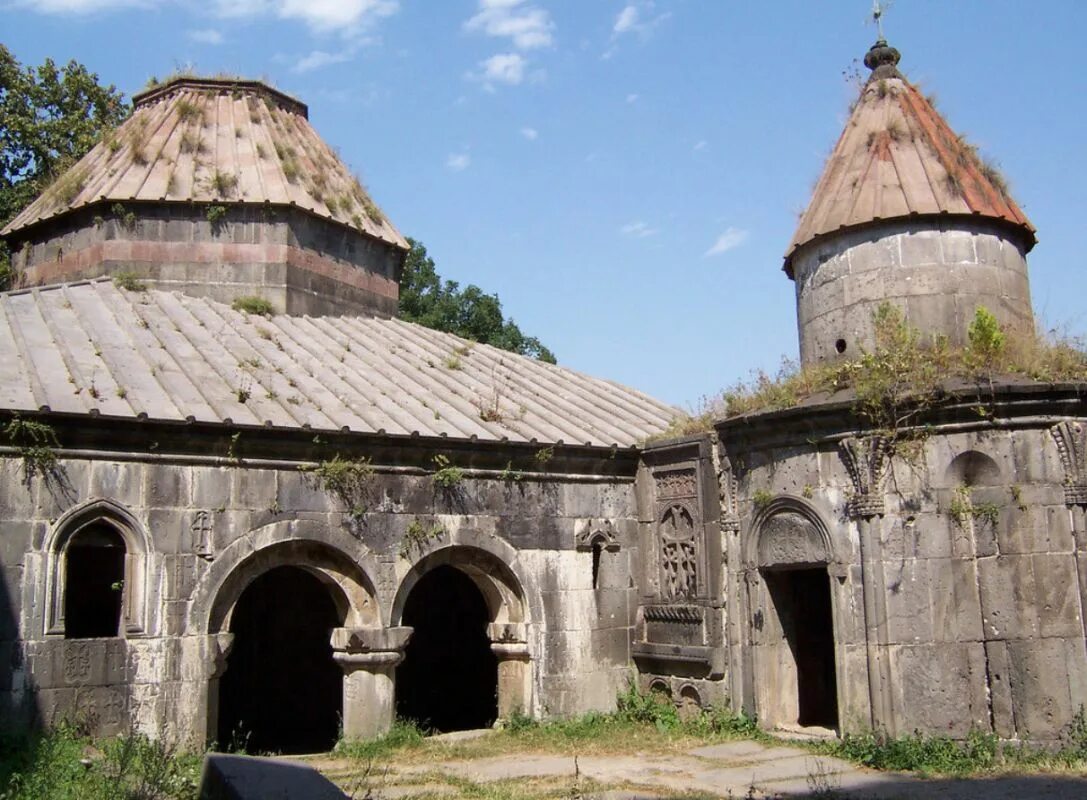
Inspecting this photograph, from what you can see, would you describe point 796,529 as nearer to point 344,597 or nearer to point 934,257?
point 934,257

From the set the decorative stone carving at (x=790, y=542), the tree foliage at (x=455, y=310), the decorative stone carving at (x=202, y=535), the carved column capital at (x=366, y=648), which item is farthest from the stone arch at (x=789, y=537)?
the tree foliage at (x=455, y=310)

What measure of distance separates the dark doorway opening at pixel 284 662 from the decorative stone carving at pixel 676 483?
4.43m

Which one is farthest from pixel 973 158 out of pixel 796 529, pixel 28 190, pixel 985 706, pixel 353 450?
pixel 28 190

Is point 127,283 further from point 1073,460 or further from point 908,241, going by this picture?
point 1073,460

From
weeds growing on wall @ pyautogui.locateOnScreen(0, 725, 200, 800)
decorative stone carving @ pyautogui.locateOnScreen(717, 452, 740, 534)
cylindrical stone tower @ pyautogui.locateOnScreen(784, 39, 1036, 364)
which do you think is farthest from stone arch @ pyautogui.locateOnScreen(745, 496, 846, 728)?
weeds growing on wall @ pyautogui.locateOnScreen(0, 725, 200, 800)

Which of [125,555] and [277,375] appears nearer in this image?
[125,555]

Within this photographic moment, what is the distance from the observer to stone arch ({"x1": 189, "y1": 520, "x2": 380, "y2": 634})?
8.71m

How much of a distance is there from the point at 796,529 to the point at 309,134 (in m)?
9.59

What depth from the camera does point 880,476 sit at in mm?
8977

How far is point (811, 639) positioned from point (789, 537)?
1.53m

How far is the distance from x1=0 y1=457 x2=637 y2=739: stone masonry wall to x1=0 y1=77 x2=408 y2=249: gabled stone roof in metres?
5.38

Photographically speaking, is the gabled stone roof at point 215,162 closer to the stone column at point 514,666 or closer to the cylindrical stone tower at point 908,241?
the stone column at point 514,666

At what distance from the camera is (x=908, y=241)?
1010 centimetres

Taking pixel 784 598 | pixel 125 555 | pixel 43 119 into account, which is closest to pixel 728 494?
pixel 784 598
